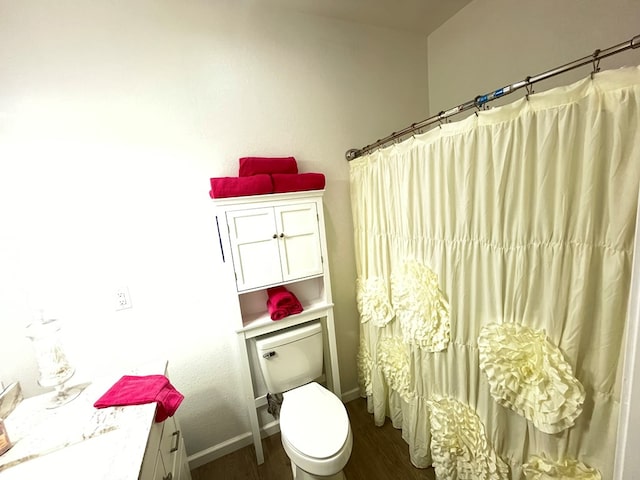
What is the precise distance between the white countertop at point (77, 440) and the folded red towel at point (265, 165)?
1.10m

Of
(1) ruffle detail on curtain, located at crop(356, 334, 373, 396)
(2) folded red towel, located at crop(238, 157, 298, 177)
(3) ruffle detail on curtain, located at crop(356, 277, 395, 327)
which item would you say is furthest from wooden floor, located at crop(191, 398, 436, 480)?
(2) folded red towel, located at crop(238, 157, 298, 177)

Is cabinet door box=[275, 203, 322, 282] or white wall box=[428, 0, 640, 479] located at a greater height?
white wall box=[428, 0, 640, 479]

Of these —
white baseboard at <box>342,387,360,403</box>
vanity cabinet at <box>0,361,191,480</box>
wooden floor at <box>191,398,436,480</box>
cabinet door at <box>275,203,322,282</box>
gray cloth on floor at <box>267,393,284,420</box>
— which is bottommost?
wooden floor at <box>191,398,436,480</box>

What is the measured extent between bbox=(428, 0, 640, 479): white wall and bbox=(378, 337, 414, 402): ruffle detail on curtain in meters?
0.89

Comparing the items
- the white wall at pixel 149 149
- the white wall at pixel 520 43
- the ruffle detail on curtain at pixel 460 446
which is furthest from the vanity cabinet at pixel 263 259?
the white wall at pixel 520 43

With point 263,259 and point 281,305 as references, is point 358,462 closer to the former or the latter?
point 281,305

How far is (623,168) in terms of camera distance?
634 millimetres

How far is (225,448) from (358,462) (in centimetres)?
81

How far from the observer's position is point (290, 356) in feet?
4.68

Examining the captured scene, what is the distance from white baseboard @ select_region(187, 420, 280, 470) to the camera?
145 centimetres

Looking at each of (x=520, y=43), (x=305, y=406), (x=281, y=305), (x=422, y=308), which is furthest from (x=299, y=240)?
(x=520, y=43)

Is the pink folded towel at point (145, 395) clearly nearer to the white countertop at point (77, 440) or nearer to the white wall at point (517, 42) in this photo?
the white countertop at point (77, 440)

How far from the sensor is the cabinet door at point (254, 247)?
4.17ft

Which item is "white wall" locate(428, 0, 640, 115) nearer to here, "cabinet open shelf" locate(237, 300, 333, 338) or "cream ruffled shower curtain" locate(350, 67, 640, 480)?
"cream ruffled shower curtain" locate(350, 67, 640, 480)
